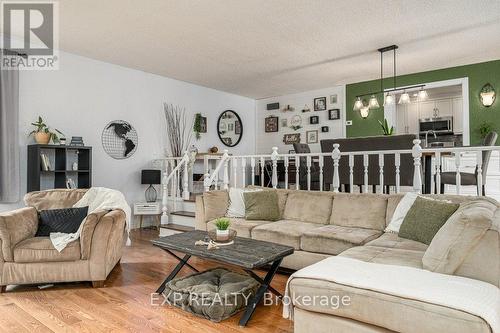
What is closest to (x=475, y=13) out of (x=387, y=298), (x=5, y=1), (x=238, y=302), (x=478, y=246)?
(x=478, y=246)

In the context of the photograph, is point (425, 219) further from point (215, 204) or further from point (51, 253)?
point (51, 253)

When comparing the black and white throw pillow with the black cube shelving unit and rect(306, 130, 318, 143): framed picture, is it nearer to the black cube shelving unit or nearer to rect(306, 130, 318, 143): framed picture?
the black cube shelving unit

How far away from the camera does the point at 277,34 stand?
423 centimetres

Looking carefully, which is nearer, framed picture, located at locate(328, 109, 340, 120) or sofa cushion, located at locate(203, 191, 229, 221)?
sofa cushion, located at locate(203, 191, 229, 221)

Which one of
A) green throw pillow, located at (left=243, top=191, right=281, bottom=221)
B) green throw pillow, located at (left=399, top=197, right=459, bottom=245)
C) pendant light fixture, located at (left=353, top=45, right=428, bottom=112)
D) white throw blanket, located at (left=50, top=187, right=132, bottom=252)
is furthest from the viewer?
pendant light fixture, located at (left=353, top=45, right=428, bottom=112)

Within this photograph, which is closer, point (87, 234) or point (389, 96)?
point (87, 234)

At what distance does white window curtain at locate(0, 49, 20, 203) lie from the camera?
408 cm

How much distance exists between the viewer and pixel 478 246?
68.6 inches

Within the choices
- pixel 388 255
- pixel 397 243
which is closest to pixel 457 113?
pixel 397 243

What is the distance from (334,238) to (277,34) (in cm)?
279

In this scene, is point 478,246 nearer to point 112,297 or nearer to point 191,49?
point 112,297

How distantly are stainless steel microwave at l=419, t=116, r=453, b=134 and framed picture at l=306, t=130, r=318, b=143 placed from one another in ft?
7.26

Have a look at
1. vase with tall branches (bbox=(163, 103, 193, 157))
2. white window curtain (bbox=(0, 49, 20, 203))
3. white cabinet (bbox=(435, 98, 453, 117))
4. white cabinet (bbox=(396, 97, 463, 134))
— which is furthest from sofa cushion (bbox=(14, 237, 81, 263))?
white cabinet (bbox=(435, 98, 453, 117))

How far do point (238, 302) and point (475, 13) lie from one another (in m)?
4.08
